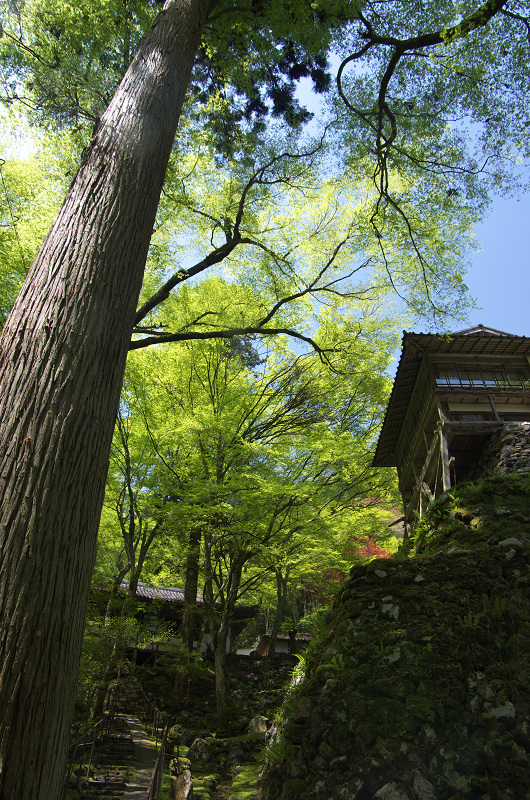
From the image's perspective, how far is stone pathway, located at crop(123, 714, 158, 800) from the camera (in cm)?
657

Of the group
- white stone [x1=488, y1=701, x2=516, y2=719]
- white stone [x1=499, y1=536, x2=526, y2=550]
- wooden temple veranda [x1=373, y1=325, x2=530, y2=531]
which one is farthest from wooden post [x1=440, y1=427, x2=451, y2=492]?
white stone [x1=488, y1=701, x2=516, y2=719]

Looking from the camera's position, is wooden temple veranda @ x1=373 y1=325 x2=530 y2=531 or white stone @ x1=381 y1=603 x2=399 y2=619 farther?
wooden temple veranda @ x1=373 y1=325 x2=530 y2=531

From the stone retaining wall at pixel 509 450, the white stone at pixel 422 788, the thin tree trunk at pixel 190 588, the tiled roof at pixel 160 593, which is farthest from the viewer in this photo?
the tiled roof at pixel 160 593

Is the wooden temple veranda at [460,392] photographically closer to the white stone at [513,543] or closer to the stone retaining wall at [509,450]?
the stone retaining wall at [509,450]

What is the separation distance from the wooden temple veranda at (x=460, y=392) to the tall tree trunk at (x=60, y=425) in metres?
9.09

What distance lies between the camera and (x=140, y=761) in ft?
27.7

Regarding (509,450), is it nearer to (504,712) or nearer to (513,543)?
(513,543)

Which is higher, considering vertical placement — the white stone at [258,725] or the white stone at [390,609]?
the white stone at [390,609]

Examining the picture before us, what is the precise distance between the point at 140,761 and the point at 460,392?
1072 cm

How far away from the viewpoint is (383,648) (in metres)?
4.21

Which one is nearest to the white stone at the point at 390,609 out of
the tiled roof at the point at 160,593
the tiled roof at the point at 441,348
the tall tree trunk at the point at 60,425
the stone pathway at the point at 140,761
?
the tall tree trunk at the point at 60,425

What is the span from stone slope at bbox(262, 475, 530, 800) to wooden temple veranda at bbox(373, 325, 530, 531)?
552 cm

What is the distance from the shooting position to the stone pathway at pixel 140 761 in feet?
21.5

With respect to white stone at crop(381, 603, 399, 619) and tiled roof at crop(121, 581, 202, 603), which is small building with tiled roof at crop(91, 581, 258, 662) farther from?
white stone at crop(381, 603, 399, 619)
